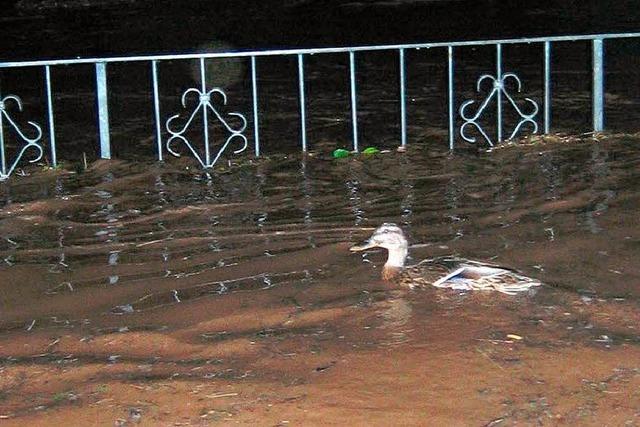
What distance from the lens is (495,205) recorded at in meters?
7.12

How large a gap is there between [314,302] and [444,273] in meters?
Result: 0.65

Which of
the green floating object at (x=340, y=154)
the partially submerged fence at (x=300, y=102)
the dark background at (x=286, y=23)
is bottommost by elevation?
the green floating object at (x=340, y=154)

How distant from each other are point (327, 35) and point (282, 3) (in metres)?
9.31

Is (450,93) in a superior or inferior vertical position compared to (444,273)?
superior

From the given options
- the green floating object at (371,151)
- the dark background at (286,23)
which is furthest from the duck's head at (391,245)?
the dark background at (286,23)

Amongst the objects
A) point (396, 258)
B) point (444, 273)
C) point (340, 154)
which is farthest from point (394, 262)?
point (340, 154)

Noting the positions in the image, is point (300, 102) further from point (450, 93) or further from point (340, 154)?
point (450, 93)

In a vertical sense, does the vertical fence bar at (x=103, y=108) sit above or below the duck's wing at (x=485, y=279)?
above

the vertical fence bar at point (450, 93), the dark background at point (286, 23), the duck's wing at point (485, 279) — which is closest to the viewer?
the duck's wing at point (485, 279)

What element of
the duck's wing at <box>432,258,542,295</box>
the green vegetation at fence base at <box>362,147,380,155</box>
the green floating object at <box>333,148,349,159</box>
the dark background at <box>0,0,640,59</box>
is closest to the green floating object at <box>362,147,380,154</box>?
the green vegetation at fence base at <box>362,147,380,155</box>

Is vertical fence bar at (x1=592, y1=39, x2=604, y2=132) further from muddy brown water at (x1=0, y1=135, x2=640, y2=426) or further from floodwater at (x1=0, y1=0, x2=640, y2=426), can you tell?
muddy brown water at (x1=0, y1=135, x2=640, y2=426)

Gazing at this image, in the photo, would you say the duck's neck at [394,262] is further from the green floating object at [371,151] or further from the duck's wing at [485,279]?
the green floating object at [371,151]

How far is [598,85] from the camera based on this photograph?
31.0 ft

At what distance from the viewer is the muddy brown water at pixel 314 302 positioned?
3898 millimetres
